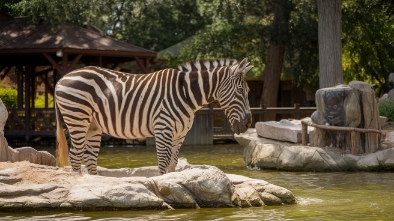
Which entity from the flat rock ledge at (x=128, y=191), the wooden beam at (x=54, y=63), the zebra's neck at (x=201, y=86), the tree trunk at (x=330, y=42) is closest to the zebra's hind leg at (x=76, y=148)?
the flat rock ledge at (x=128, y=191)

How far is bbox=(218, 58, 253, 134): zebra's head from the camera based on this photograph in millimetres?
12023

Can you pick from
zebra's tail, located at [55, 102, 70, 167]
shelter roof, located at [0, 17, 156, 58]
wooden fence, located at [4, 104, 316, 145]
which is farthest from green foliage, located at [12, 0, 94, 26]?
zebra's tail, located at [55, 102, 70, 167]

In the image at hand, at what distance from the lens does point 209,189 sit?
10938 millimetres

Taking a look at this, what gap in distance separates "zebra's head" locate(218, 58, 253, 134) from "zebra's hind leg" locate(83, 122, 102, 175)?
6.51 feet

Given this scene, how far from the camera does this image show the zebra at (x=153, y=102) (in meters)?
12.0

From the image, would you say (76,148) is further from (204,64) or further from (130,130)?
(204,64)

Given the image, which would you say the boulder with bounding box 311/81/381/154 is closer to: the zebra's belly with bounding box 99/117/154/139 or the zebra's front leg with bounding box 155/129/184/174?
the zebra's belly with bounding box 99/117/154/139

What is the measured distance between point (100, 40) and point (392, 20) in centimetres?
1179

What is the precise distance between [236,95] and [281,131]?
713 centimetres

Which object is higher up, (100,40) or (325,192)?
(100,40)

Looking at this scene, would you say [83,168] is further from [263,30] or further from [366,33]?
[366,33]

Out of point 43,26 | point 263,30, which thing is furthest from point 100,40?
point 263,30

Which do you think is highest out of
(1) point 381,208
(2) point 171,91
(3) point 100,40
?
(3) point 100,40

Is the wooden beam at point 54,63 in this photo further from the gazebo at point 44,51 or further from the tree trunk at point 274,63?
the tree trunk at point 274,63
